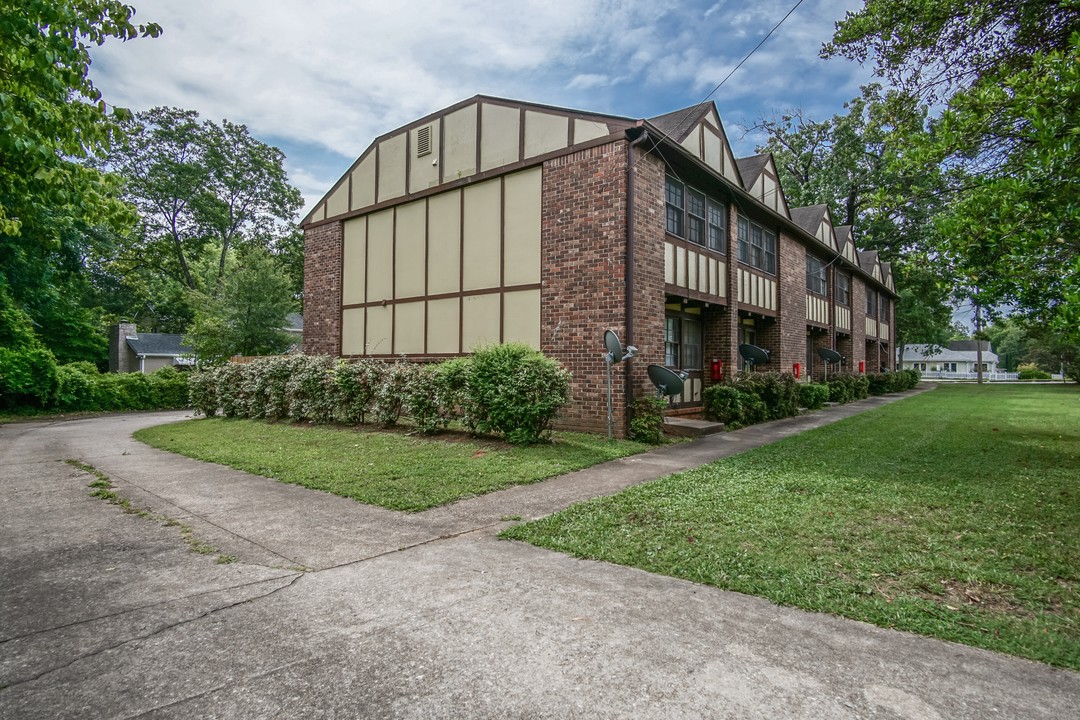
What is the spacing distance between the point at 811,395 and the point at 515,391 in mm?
11105

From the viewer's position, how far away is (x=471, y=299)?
12.4 metres

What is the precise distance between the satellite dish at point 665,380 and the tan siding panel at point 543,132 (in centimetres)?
482

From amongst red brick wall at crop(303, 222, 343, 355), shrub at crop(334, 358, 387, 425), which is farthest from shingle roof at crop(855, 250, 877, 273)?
shrub at crop(334, 358, 387, 425)

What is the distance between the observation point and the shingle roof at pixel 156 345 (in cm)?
3092

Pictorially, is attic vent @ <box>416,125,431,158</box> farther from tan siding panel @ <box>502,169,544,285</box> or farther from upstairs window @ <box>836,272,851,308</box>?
upstairs window @ <box>836,272,851,308</box>

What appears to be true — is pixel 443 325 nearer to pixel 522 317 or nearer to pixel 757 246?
pixel 522 317

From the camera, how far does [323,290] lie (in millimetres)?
16062

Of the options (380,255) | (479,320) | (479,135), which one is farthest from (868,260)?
(380,255)

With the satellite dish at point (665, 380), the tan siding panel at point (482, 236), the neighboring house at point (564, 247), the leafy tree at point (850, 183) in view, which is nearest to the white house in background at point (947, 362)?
the leafy tree at point (850, 183)

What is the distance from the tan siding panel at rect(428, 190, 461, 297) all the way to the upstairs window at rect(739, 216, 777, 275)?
749 centimetres

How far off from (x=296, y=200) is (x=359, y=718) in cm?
3992

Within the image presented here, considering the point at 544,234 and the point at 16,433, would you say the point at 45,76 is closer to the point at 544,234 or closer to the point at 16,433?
the point at 544,234

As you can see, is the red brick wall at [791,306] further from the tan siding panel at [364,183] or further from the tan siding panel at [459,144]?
the tan siding panel at [364,183]

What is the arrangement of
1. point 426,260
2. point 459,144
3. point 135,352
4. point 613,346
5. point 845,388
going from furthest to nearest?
point 135,352 < point 845,388 < point 426,260 < point 459,144 < point 613,346
